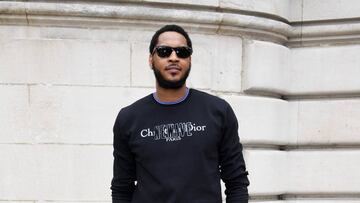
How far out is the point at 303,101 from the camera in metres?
5.88

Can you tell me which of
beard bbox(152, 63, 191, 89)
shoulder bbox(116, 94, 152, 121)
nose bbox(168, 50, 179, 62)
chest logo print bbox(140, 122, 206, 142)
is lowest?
chest logo print bbox(140, 122, 206, 142)

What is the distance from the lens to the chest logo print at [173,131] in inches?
113

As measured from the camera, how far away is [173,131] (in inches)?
113

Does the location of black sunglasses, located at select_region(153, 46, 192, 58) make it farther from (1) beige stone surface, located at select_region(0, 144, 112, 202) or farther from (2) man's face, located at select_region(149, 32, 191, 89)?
(1) beige stone surface, located at select_region(0, 144, 112, 202)

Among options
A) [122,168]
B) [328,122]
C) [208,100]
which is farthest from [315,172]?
[122,168]

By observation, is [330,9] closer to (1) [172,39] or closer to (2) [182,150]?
(1) [172,39]

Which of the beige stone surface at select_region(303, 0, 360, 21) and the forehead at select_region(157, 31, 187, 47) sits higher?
the beige stone surface at select_region(303, 0, 360, 21)

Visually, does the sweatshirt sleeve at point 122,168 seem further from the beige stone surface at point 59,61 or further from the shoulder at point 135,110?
the beige stone surface at point 59,61

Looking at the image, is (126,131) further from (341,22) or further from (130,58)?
(341,22)

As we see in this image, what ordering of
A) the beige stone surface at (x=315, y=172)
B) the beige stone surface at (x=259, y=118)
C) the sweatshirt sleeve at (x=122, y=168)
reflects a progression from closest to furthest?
1. the sweatshirt sleeve at (x=122, y=168)
2. the beige stone surface at (x=259, y=118)
3. the beige stone surface at (x=315, y=172)

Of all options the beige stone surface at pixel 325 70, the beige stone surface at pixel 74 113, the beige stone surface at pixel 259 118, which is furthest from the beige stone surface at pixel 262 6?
the beige stone surface at pixel 74 113

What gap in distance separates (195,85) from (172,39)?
2190 millimetres

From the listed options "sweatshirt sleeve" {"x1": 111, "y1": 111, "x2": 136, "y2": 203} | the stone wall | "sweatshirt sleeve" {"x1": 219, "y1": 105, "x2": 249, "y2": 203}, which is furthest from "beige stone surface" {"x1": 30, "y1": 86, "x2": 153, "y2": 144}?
"sweatshirt sleeve" {"x1": 219, "y1": 105, "x2": 249, "y2": 203}

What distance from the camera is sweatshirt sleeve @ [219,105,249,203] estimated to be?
2977 mm
